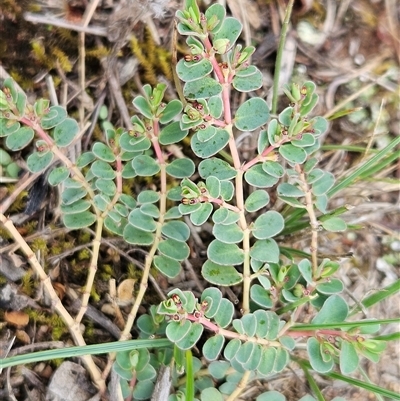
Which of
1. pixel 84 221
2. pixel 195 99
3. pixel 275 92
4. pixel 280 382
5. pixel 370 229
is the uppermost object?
pixel 195 99

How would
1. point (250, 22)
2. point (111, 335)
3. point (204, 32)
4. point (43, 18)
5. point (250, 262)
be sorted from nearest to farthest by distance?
point (204, 32), point (250, 262), point (111, 335), point (43, 18), point (250, 22)

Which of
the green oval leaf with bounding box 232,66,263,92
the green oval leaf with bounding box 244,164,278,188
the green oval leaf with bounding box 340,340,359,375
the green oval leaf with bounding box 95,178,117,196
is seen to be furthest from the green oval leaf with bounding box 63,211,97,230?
the green oval leaf with bounding box 340,340,359,375

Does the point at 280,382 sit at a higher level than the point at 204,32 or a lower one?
lower

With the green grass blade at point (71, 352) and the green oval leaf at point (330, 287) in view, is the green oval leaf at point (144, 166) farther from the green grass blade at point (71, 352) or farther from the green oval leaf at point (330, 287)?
the green oval leaf at point (330, 287)

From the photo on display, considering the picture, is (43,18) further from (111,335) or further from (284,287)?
(284,287)

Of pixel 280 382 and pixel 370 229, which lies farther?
pixel 370 229

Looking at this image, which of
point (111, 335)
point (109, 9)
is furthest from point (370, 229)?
point (109, 9)

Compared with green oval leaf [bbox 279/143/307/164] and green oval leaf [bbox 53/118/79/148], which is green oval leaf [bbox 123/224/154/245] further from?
green oval leaf [bbox 279/143/307/164]
